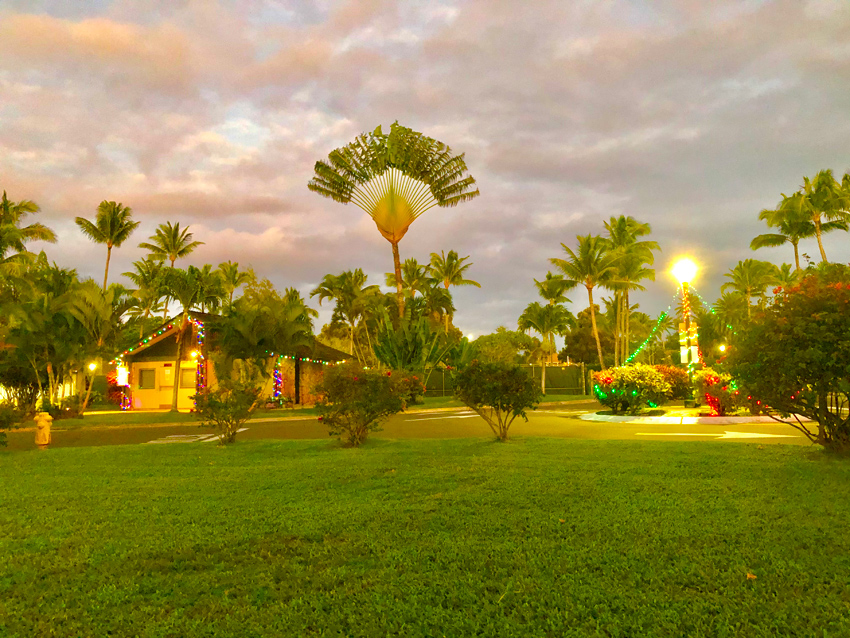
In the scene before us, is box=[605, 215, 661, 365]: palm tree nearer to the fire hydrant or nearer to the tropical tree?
the tropical tree

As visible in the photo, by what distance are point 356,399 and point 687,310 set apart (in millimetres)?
17979

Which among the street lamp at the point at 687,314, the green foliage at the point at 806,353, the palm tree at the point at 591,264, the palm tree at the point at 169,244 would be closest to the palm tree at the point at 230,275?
the palm tree at the point at 169,244

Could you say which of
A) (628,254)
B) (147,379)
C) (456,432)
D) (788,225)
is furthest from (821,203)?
(147,379)

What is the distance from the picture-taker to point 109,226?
1732 inches

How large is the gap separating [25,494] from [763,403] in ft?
31.2

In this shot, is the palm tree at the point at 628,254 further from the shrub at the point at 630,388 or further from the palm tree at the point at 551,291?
the shrub at the point at 630,388

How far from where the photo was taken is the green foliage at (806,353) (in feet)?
25.5

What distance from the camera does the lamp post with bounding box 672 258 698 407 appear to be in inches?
819

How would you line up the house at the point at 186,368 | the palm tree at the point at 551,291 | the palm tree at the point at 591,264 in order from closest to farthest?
1. the house at the point at 186,368
2. the palm tree at the point at 591,264
3. the palm tree at the point at 551,291

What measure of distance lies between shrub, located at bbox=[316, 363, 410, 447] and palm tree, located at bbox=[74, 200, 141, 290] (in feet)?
127

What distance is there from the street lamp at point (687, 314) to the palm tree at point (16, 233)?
105 ft

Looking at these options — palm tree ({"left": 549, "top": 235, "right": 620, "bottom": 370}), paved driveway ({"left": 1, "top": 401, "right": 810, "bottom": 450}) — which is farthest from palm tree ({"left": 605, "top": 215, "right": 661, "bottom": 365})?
paved driveway ({"left": 1, "top": 401, "right": 810, "bottom": 450})

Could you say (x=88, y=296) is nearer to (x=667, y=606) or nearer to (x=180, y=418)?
(x=180, y=418)

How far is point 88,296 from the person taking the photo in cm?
2378
